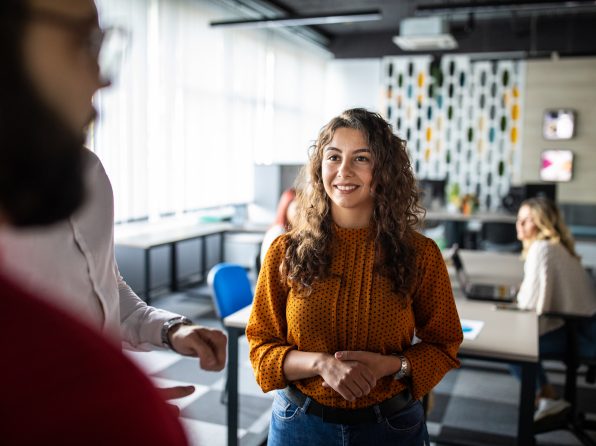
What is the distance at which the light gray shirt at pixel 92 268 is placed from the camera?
2.72ft

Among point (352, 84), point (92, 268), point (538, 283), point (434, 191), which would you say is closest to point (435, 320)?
point (92, 268)

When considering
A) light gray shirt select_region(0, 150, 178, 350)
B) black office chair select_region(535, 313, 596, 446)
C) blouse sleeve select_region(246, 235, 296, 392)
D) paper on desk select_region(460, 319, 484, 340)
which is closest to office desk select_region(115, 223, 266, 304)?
paper on desk select_region(460, 319, 484, 340)

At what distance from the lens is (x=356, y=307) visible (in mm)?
1643

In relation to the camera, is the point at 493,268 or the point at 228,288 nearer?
the point at 228,288

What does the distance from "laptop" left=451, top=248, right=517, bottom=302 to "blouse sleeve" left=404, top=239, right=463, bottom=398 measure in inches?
66.1

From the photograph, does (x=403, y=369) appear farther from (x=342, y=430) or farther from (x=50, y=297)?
(x=50, y=297)

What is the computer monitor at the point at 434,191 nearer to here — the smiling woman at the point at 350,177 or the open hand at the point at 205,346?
the smiling woman at the point at 350,177

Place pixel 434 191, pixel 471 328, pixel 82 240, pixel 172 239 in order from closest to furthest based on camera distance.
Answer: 1. pixel 82 240
2. pixel 471 328
3. pixel 172 239
4. pixel 434 191

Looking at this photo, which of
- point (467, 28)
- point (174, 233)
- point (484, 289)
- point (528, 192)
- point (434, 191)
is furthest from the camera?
point (467, 28)

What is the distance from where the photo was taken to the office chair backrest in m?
3.10

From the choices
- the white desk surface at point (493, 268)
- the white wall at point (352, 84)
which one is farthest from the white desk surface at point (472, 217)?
the white wall at point (352, 84)

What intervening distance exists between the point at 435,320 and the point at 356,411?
1.10 feet

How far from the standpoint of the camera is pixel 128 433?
0.36 meters

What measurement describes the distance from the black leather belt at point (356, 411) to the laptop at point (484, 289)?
5.88 ft
